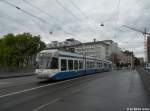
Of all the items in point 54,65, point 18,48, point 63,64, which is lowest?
point 54,65

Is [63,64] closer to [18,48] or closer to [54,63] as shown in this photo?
[54,63]

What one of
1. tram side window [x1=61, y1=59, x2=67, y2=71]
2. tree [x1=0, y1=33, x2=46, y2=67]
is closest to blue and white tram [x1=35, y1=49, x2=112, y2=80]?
tram side window [x1=61, y1=59, x2=67, y2=71]

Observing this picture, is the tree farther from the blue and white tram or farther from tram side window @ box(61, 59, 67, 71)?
tram side window @ box(61, 59, 67, 71)

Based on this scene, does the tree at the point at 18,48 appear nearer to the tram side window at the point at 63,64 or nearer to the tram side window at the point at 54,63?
the tram side window at the point at 63,64

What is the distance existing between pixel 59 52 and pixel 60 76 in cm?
244

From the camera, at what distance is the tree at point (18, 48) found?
2181 inches

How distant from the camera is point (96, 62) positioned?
3762 cm

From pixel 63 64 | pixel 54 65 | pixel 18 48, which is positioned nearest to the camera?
pixel 54 65

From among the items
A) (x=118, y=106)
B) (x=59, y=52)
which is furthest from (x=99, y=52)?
(x=118, y=106)

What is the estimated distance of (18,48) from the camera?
182 feet

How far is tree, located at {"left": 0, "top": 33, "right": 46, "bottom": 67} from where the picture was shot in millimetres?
55406

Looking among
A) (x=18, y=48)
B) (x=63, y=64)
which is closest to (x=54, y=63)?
(x=63, y=64)

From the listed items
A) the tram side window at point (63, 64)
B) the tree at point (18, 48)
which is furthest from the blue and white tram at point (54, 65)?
the tree at point (18, 48)

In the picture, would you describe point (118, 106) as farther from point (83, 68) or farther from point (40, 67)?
point (83, 68)
